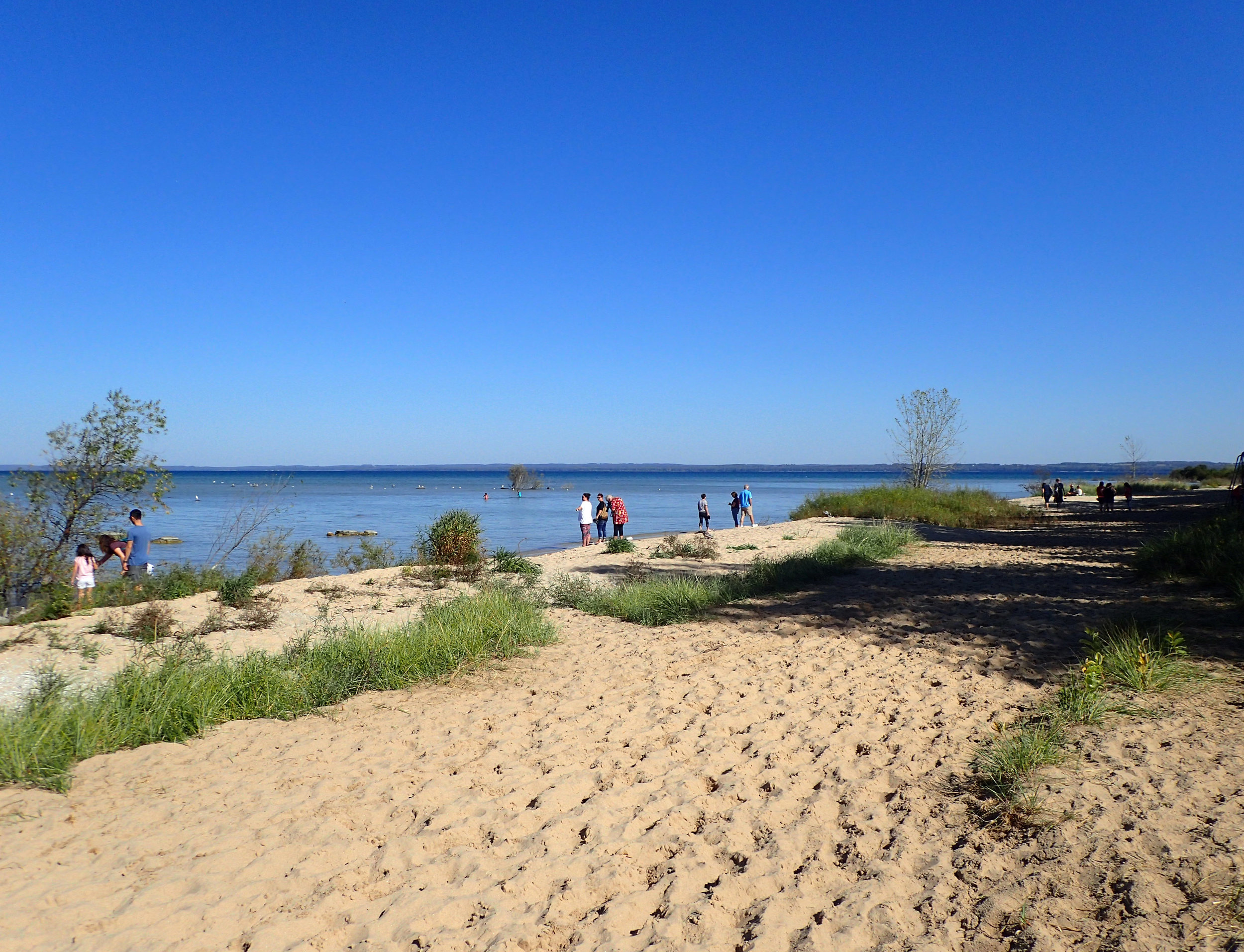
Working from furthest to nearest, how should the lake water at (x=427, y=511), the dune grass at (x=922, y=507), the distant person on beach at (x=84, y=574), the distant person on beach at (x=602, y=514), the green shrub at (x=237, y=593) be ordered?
the lake water at (x=427, y=511) < the dune grass at (x=922, y=507) < the distant person on beach at (x=602, y=514) < the green shrub at (x=237, y=593) < the distant person on beach at (x=84, y=574)

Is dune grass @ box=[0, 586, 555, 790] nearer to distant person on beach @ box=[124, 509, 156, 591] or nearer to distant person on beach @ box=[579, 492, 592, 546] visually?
distant person on beach @ box=[124, 509, 156, 591]

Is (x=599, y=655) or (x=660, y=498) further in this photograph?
(x=660, y=498)

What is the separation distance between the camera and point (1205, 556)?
10078mm

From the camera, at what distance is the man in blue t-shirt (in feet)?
41.6

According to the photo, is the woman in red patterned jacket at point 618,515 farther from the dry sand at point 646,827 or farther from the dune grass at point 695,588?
the dry sand at point 646,827

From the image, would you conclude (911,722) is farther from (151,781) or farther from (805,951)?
(151,781)

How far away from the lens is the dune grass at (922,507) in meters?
27.1

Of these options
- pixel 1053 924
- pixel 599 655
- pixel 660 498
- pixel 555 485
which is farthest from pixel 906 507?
pixel 555 485

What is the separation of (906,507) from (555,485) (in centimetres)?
6837

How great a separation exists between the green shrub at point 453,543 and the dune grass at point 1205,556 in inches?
476

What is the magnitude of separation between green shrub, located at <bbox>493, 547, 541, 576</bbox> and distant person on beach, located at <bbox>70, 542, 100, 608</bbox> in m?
6.65

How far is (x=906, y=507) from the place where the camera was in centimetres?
2848

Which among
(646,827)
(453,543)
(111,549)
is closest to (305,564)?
(453,543)

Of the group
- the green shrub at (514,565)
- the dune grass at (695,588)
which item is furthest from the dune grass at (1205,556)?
the green shrub at (514,565)
